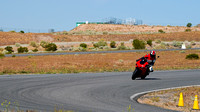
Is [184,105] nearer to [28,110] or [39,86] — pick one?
[28,110]

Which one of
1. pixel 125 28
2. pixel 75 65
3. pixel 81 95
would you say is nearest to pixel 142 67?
pixel 81 95

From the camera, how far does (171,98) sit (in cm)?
1357

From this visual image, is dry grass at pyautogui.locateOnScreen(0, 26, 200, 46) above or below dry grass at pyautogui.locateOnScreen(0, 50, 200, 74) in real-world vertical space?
above

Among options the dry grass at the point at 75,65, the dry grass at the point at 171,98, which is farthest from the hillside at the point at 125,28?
the dry grass at the point at 171,98

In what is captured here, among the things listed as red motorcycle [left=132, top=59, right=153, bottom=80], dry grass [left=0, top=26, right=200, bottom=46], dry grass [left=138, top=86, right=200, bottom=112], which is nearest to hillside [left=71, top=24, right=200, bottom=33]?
dry grass [left=0, top=26, right=200, bottom=46]

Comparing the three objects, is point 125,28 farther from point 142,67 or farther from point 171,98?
point 171,98

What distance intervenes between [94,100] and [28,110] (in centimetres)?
289

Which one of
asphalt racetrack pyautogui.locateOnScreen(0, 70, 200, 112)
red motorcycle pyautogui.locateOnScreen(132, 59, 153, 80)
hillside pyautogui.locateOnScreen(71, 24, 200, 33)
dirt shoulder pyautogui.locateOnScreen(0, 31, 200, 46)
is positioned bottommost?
asphalt racetrack pyautogui.locateOnScreen(0, 70, 200, 112)

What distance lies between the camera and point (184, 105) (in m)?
12.0

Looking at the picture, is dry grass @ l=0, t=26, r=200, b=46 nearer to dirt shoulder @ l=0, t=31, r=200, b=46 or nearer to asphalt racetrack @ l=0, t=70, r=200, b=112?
dirt shoulder @ l=0, t=31, r=200, b=46

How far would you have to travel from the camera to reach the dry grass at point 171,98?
462 inches

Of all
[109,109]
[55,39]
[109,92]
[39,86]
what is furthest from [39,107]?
[55,39]

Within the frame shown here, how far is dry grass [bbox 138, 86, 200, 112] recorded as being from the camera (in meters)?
11.7

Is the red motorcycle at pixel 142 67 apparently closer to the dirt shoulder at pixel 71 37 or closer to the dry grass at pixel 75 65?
the dry grass at pixel 75 65
